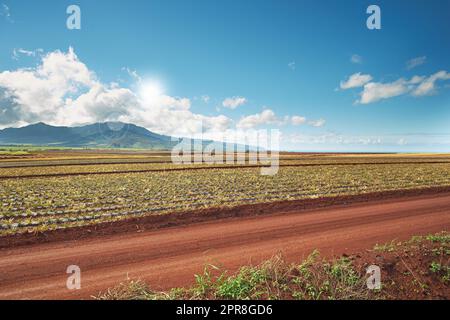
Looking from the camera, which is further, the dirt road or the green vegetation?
the dirt road

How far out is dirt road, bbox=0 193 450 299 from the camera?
6.26 metres

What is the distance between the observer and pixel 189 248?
8250mm

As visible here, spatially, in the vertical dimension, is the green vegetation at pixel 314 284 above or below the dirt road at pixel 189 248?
above

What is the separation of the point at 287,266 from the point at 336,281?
1.36 metres

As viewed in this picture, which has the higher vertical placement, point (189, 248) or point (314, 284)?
point (314, 284)

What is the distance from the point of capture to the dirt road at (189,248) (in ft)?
20.5

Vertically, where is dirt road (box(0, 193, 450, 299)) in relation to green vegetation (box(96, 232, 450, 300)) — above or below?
Answer: below

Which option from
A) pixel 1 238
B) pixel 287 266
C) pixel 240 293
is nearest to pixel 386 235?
pixel 287 266

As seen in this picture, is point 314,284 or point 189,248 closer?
point 314,284

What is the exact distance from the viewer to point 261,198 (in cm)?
1581

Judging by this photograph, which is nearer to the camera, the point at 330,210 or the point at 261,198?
the point at 330,210

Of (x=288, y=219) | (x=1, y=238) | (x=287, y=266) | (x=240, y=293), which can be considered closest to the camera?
(x=240, y=293)
